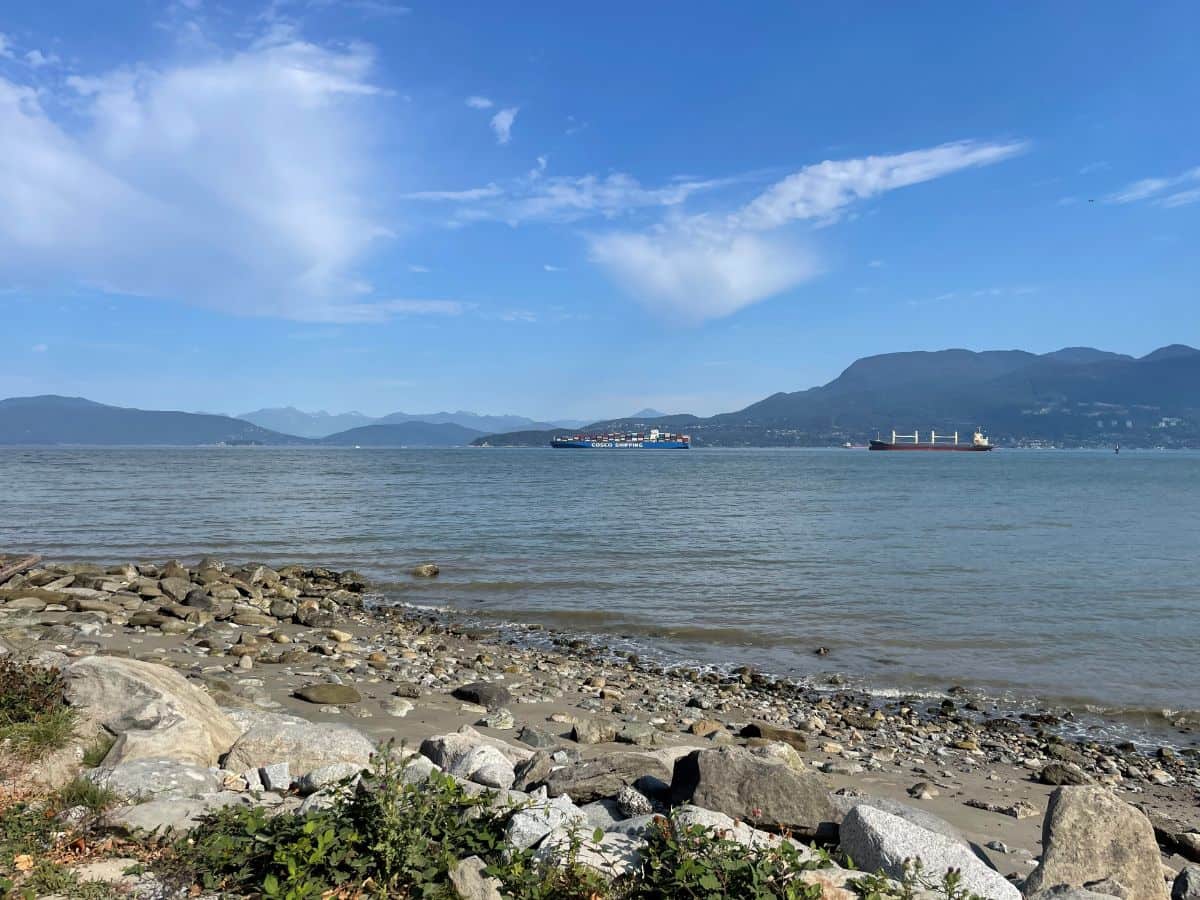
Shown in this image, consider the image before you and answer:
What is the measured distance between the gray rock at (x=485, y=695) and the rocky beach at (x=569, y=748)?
42mm

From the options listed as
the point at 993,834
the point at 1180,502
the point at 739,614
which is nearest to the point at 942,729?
the point at 993,834

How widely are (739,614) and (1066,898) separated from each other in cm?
1376

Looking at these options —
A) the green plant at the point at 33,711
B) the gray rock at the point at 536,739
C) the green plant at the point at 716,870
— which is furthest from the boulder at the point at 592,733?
the green plant at the point at 33,711

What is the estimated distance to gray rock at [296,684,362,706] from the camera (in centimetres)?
1120

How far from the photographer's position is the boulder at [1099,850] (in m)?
5.61

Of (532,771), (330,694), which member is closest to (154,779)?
(532,771)

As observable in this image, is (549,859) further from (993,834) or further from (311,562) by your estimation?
(311,562)

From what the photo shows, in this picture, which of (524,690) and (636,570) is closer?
(524,690)

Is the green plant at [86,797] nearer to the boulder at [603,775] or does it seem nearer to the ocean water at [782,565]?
the boulder at [603,775]

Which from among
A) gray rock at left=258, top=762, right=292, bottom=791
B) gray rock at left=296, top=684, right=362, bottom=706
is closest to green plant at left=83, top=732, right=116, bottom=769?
gray rock at left=258, top=762, right=292, bottom=791

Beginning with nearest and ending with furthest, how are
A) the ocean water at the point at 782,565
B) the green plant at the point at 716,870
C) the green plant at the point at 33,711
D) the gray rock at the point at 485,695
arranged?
the green plant at the point at 716,870 < the green plant at the point at 33,711 < the gray rock at the point at 485,695 < the ocean water at the point at 782,565

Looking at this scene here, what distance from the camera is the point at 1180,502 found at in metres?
57.5

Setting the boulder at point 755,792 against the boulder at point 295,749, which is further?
the boulder at point 295,749

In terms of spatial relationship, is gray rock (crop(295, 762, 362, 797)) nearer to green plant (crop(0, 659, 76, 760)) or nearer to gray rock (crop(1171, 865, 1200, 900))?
green plant (crop(0, 659, 76, 760))
